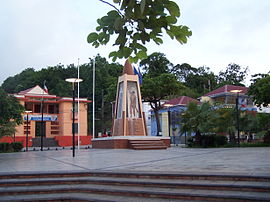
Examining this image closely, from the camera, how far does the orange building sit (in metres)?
43.4

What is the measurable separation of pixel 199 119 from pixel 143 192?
17208 mm

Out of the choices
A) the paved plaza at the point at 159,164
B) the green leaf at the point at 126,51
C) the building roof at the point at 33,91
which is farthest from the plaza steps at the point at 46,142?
the green leaf at the point at 126,51

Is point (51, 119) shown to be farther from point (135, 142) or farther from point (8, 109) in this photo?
point (8, 109)

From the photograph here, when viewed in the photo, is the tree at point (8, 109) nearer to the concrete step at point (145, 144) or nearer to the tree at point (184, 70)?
the concrete step at point (145, 144)

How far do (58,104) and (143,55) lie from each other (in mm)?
43817

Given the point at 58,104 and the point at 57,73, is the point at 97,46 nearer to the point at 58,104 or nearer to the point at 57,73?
the point at 58,104

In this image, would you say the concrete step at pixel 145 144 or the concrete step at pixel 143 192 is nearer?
the concrete step at pixel 143 192

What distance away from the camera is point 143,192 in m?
6.45

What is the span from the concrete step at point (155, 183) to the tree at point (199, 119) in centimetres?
1601

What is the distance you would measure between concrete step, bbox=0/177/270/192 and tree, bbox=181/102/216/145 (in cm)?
1601

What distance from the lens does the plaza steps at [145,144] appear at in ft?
67.6

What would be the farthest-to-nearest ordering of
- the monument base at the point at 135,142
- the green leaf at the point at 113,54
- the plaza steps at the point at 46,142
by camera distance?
the plaza steps at the point at 46,142, the monument base at the point at 135,142, the green leaf at the point at 113,54

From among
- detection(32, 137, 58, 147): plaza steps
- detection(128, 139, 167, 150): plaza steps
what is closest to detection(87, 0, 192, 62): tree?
detection(128, 139, 167, 150): plaza steps

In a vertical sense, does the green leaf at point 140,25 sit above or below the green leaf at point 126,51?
above
